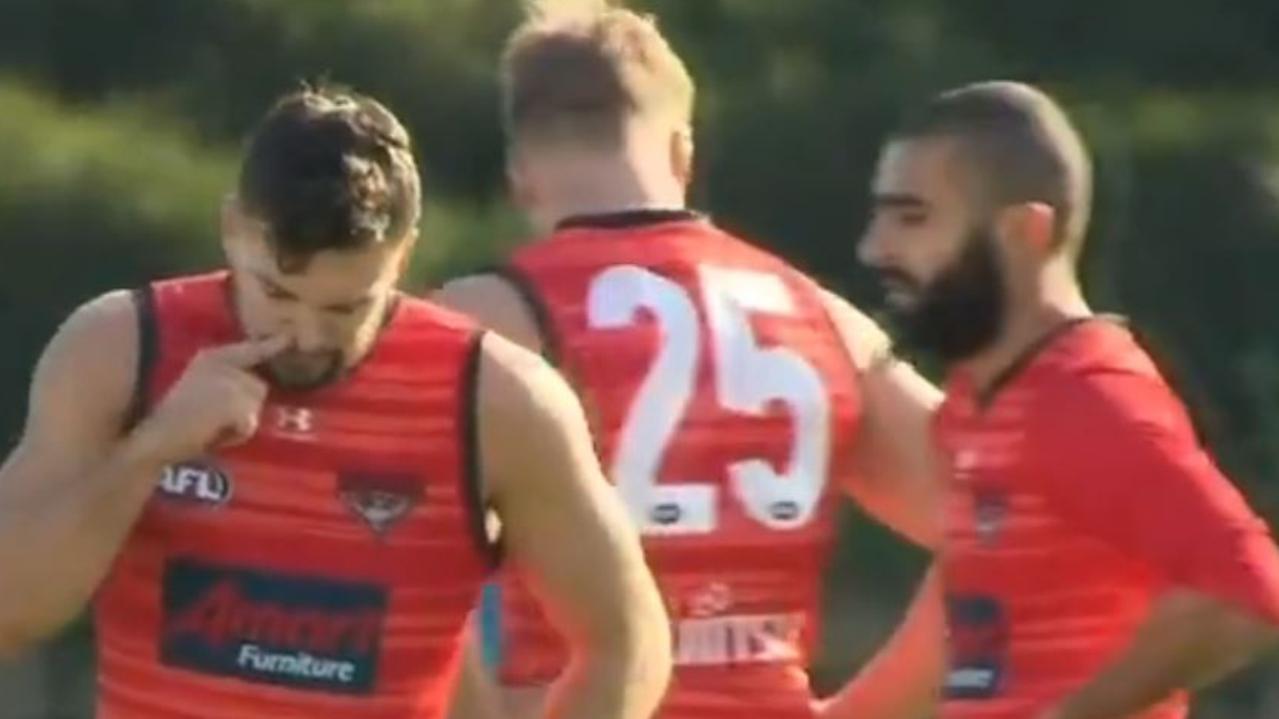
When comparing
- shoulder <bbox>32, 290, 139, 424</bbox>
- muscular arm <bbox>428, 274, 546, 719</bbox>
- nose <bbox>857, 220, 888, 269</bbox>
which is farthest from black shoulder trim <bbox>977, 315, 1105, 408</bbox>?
shoulder <bbox>32, 290, 139, 424</bbox>

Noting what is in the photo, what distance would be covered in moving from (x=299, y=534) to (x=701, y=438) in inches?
45.6

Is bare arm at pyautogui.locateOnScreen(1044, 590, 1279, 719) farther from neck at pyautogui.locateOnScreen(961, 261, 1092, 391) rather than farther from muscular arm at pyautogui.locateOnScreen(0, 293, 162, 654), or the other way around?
muscular arm at pyautogui.locateOnScreen(0, 293, 162, 654)

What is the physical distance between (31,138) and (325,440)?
819 cm

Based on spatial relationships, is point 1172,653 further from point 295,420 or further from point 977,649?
point 295,420

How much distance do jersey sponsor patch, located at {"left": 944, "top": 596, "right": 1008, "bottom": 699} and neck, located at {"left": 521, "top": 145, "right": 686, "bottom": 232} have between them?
802mm

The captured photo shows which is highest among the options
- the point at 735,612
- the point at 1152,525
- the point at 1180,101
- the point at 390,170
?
the point at 390,170

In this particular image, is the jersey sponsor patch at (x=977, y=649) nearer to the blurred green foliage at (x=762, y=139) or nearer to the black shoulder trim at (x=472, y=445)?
the black shoulder trim at (x=472, y=445)

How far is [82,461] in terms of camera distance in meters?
5.32

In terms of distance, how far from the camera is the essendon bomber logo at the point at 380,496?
5398 millimetres

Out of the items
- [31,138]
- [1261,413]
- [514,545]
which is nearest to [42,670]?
[31,138]

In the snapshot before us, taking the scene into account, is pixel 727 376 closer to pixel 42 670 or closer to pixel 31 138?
pixel 31 138

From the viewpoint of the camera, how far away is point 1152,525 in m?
A: 5.73

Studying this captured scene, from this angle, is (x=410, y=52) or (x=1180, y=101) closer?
(x=410, y=52)

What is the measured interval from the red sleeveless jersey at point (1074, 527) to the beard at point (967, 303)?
2.4 inches
